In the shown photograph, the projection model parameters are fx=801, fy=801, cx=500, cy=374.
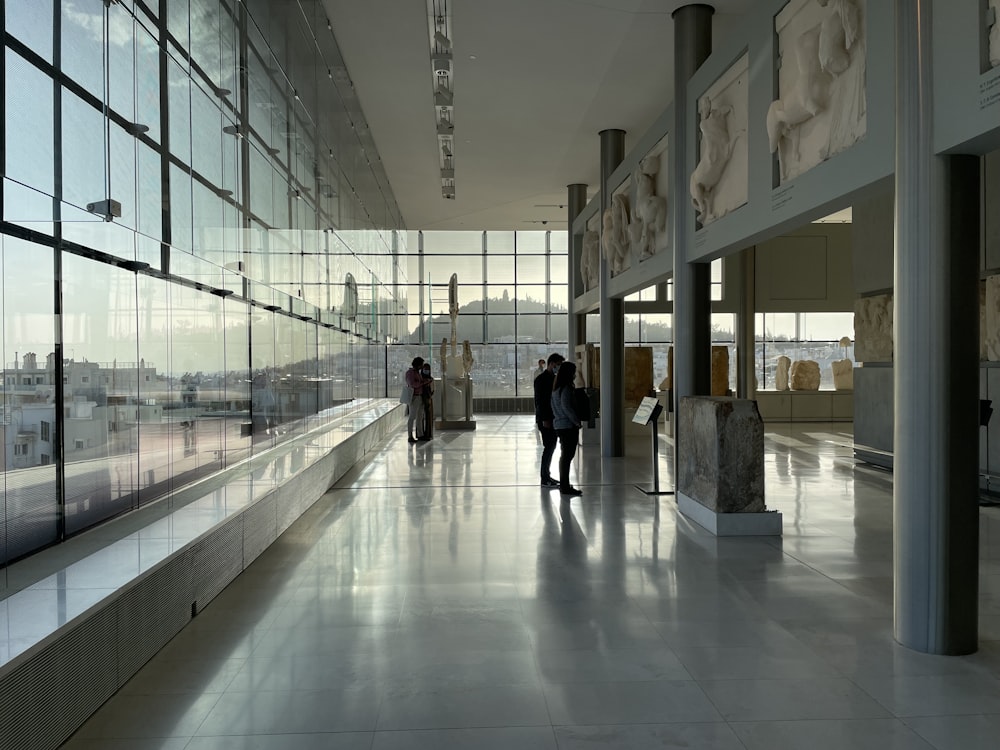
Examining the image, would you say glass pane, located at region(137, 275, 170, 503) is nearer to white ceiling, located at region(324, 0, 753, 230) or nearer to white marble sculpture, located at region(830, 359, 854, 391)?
white ceiling, located at region(324, 0, 753, 230)

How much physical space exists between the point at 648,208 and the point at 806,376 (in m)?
18.1

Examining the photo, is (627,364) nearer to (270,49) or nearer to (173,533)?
(270,49)

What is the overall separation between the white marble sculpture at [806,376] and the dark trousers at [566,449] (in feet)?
63.7

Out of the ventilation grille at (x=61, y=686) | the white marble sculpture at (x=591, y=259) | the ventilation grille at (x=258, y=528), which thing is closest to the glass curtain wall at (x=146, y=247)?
the ventilation grille at (x=258, y=528)

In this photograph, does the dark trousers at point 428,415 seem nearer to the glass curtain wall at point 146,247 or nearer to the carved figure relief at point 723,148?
the glass curtain wall at point 146,247

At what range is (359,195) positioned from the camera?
1875 centimetres

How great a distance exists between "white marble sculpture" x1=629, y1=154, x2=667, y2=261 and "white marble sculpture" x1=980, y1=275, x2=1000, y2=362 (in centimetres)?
501

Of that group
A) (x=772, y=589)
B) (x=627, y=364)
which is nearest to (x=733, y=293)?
(x=627, y=364)

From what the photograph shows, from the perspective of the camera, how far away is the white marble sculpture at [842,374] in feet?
93.6

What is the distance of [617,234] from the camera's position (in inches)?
621

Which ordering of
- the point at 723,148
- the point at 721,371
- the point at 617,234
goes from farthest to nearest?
the point at 721,371 → the point at 617,234 → the point at 723,148

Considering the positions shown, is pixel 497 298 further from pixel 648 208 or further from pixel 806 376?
pixel 648 208

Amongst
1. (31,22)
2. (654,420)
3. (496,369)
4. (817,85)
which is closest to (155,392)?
(31,22)

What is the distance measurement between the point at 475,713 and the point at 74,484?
3.97m
